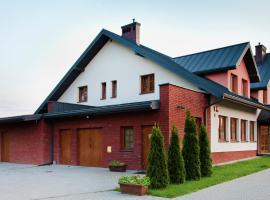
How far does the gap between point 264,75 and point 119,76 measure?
534 inches

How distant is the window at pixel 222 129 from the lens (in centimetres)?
2024

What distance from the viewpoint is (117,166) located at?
17266 millimetres

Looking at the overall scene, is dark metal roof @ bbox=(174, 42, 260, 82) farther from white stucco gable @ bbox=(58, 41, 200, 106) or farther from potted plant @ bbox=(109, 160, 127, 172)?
potted plant @ bbox=(109, 160, 127, 172)

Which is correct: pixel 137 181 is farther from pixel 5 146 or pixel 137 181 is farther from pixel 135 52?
pixel 5 146

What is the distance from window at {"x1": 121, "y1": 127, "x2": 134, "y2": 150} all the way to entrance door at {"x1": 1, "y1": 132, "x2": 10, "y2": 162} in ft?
33.5

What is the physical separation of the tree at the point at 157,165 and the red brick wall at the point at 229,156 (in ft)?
25.9

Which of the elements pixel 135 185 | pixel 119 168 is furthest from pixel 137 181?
pixel 119 168

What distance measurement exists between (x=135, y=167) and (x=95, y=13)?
24.6 feet

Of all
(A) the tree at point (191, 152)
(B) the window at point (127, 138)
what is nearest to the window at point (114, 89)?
(B) the window at point (127, 138)

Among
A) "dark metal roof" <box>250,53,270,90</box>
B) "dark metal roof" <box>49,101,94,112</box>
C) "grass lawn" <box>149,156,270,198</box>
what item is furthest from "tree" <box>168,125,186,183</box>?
"dark metal roof" <box>250,53,270,90</box>

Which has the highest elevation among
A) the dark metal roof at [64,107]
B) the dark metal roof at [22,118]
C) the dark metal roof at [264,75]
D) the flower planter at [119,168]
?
the dark metal roof at [264,75]

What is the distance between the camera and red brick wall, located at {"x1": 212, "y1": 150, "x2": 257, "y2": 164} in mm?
19377

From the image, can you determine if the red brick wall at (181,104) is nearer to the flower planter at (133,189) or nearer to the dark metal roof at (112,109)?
the dark metal roof at (112,109)

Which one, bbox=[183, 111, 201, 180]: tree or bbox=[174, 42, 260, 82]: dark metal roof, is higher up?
bbox=[174, 42, 260, 82]: dark metal roof
